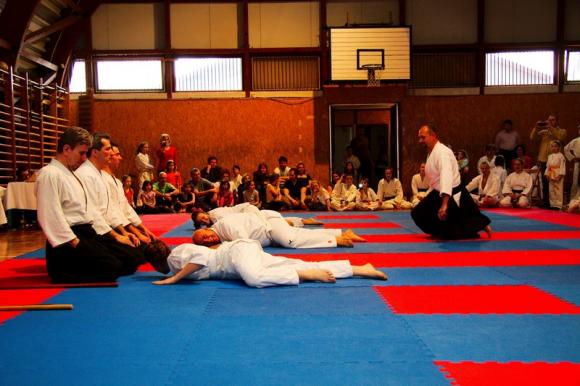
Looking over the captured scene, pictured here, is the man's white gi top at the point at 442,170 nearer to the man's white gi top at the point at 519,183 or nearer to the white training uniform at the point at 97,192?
the white training uniform at the point at 97,192

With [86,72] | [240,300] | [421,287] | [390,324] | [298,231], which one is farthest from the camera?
[86,72]

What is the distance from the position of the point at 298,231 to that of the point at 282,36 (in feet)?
31.9

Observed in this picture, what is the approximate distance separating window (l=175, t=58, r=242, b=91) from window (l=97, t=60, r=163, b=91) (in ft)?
1.89

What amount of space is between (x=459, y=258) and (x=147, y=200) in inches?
333

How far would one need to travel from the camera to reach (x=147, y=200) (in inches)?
484

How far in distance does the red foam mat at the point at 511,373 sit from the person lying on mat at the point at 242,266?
1.75 m

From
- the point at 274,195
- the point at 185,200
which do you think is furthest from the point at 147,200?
the point at 274,195

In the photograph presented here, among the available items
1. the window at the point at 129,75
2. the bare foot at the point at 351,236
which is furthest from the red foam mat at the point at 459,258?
the window at the point at 129,75

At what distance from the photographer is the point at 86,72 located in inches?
574

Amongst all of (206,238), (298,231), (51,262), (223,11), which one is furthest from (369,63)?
(51,262)

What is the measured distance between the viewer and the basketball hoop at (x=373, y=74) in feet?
44.4

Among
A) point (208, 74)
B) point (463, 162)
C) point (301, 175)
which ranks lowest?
point (301, 175)

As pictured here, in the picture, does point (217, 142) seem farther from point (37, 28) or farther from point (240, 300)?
point (240, 300)

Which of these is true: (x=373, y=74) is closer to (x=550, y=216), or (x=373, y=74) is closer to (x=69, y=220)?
(x=550, y=216)
